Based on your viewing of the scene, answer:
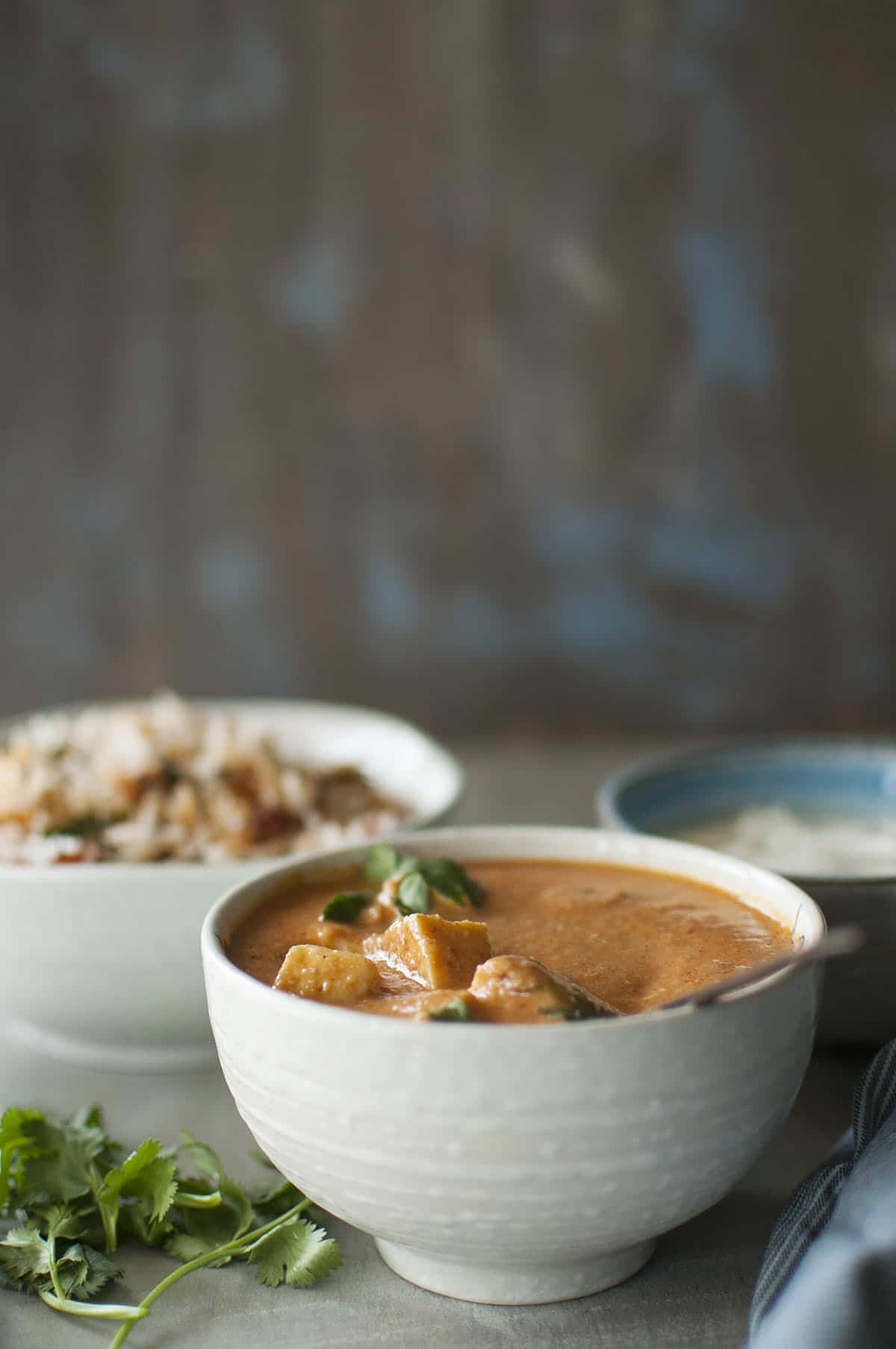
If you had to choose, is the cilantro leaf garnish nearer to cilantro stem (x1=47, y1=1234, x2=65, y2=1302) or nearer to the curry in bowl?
the curry in bowl

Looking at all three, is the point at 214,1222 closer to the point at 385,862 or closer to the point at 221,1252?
the point at 221,1252

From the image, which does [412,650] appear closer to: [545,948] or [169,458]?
[169,458]

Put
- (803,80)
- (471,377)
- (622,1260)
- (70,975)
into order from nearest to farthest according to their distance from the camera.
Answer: (622,1260)
(70,975)
(803,80)
(471,377)

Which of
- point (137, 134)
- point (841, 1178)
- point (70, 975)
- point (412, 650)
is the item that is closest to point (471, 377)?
point (412, 650)

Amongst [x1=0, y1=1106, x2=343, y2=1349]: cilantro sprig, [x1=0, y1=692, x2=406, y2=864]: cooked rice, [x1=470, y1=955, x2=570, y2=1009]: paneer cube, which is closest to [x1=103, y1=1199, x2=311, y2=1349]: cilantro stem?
[x1=0, y1=1106, x2=343, y2=1349]: cilantro sprig

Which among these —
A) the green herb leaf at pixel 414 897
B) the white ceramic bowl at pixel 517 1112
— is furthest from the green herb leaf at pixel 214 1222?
the green herb leaf at pixel 414 897

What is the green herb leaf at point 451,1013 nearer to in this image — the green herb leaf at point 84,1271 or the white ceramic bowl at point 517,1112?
the white ceramic bowl at point 517,1112
